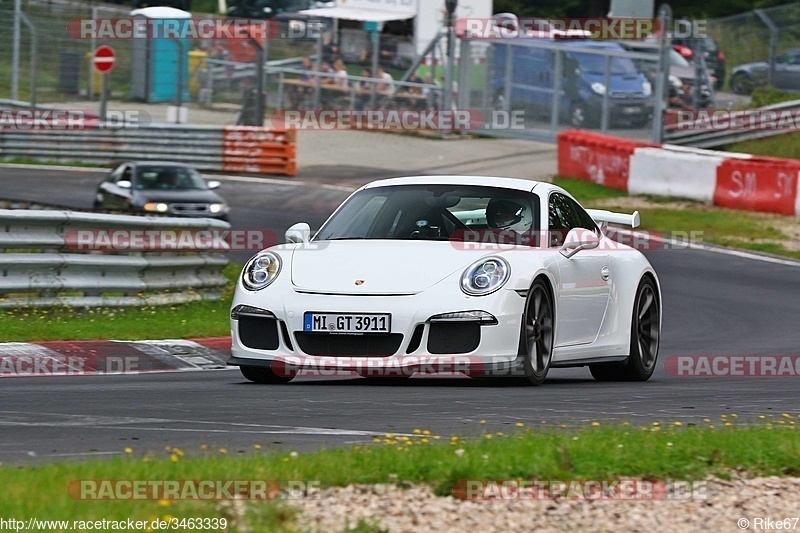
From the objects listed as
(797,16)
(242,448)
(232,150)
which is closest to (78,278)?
(242,448)

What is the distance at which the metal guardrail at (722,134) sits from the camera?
29766 mm

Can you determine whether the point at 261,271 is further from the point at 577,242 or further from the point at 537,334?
the point at 577,242

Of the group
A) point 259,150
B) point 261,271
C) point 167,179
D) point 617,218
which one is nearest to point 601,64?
point 259,150

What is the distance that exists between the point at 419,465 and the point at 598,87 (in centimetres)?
2756

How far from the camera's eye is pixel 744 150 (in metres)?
29.6

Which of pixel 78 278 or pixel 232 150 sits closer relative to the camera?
pixel 78 278

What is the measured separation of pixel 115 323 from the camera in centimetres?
1196

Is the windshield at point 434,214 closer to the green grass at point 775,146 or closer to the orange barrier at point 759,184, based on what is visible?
the orange barrier at point 759,184

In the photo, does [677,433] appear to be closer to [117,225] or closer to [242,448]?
[242,448]

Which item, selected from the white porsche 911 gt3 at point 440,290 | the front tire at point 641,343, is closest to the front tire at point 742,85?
the front tire at point 641,343

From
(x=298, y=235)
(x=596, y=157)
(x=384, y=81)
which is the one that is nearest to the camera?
(x=298, y=235)

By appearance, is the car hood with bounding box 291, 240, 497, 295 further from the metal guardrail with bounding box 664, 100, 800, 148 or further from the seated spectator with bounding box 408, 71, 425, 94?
the seated spectator with bounding box 408, 71, 425, 94

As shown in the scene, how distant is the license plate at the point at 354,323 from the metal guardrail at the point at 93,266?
445cm

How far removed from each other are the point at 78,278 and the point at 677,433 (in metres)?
7.16
